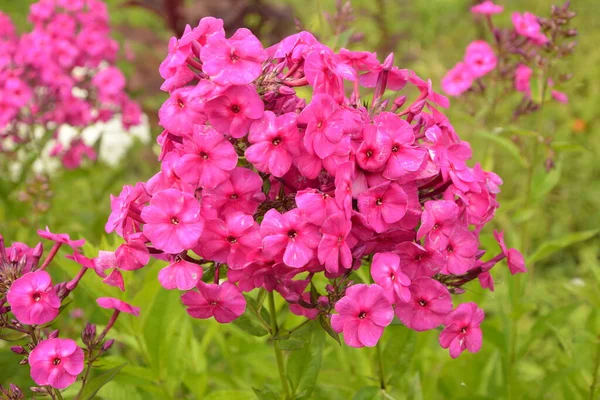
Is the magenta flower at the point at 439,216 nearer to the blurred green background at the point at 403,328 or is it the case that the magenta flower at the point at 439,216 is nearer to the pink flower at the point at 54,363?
the blurred green background at the point at 403,328

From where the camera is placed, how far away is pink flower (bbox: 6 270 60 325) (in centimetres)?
153

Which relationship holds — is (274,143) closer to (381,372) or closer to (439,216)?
(439,216)

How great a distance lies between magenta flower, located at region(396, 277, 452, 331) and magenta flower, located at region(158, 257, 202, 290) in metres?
0.45

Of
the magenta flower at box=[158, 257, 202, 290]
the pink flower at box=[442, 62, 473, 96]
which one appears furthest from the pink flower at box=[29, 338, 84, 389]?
the pink flower at box=[442, 62, 473, 96]

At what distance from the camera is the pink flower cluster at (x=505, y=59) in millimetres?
2914

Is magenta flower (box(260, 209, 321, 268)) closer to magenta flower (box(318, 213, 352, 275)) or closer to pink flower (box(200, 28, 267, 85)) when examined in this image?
magenta flower (box(318, 213, 352, 275))

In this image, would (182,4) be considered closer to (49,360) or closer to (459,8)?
(459,8)

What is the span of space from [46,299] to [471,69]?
7.01 ft

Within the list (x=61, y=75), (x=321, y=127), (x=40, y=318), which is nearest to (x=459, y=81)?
(x=321, y=127)

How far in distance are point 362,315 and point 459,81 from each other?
6.20 ft

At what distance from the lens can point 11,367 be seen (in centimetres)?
288

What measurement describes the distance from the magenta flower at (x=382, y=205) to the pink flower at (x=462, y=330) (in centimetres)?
30

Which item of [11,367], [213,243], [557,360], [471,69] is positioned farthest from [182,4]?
[213,243]

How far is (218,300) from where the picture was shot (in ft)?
4.99
